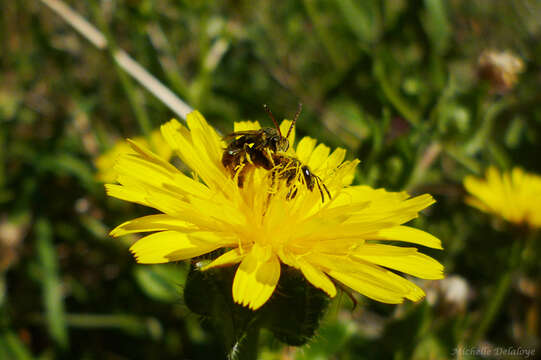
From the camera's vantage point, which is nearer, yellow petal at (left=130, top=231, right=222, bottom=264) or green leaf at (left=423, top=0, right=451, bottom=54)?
yellow petal at (left=130, top=231, right=222, bottom=264)

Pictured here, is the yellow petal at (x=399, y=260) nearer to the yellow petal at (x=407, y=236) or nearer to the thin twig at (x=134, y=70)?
the yellow petal at (x=407, y=236)

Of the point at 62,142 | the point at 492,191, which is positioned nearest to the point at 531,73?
the point at 492,191

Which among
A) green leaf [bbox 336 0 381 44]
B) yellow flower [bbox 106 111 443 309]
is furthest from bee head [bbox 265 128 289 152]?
green leaf [bbox 336 0 381 44]

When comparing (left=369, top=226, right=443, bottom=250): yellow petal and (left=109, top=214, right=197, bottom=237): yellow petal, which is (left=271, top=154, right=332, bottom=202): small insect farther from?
(left=109, top=214, right=197, bottom=237): yellow petal

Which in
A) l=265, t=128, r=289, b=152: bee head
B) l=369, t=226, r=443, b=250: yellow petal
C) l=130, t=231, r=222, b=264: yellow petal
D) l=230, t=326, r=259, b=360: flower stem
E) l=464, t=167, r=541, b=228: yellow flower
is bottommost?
l=464, t=167, r=541, b=228: yellow flower

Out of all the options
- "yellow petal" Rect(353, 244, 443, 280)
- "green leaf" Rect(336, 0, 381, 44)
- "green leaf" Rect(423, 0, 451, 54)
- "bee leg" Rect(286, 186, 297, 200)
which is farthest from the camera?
"green leaf" Rect(336, 0, 381, 44)

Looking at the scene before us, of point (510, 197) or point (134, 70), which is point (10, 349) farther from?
point (510, 197)
